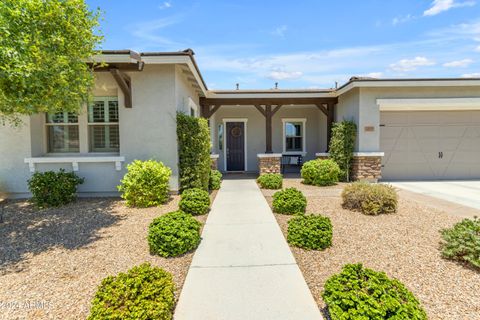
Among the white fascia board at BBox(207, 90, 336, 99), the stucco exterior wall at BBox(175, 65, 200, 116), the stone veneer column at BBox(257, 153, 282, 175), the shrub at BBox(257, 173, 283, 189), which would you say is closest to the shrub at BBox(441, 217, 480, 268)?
the shrub at BBox(257, 173, 283, 189)

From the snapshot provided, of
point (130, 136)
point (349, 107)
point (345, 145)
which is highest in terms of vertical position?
point (349, 107)

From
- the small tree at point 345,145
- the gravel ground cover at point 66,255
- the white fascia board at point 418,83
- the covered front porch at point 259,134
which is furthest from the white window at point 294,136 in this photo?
Answer: the gravel ground cover at point 66,255

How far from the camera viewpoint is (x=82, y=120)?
713cm

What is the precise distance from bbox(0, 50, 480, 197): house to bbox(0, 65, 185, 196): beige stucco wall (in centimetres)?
3

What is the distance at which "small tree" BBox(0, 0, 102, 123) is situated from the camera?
12.4 feet

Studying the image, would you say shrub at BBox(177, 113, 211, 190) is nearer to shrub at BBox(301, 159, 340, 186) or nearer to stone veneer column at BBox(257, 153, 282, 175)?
stone veneer column at BBox(257, 153, 282, 175)

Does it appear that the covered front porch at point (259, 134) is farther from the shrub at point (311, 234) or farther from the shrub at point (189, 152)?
the shrub at point (311, 234)

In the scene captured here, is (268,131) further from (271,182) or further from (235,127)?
(271,182)

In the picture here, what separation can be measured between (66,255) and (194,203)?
2.41m

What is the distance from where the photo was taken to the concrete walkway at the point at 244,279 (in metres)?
2.39

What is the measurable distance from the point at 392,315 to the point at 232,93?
9858mm

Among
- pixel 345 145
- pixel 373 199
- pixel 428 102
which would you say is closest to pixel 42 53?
pixel 373 199

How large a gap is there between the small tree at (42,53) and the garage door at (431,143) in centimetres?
1040

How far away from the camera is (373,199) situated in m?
5.47
